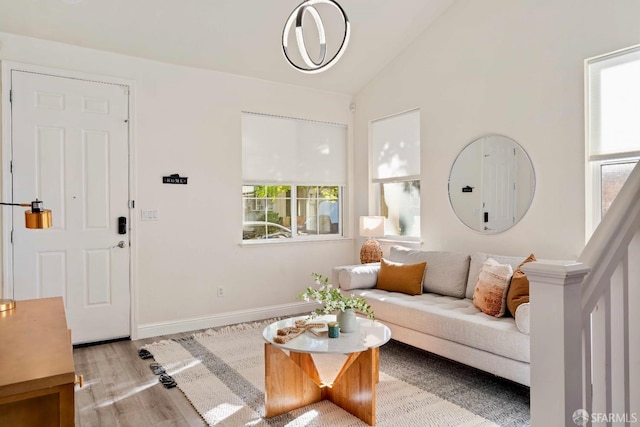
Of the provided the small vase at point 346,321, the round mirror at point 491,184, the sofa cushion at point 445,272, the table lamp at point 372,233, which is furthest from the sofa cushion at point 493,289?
the table lamp at point 372,233

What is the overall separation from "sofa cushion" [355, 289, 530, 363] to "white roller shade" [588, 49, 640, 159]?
152 centimetres

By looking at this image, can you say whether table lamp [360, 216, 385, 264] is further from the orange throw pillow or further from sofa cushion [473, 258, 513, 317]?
the orange throw pillow

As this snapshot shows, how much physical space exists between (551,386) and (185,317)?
3.86 m

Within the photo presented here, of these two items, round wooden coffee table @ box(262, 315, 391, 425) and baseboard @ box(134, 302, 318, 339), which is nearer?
round wooden coffee table @ box(262, 315, 391, 425)

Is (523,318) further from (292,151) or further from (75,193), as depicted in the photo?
(75,193)

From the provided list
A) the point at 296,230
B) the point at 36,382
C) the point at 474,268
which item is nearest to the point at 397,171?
the point at 296,230

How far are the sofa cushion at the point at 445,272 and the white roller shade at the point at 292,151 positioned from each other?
1.77 m

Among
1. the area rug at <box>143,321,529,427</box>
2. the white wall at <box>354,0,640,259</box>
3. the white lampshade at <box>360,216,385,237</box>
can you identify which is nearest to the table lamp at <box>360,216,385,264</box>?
the white lampshade at <box>360,216,385,237</box>

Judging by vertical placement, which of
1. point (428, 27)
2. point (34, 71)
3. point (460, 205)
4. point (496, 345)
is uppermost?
point (428, 27)

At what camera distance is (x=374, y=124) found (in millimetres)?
5246

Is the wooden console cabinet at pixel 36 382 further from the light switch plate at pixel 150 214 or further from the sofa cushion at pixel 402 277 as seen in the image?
the sofa cushion at pixel 402 277

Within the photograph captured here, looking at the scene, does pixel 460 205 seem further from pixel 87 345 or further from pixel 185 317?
pixel 87 345

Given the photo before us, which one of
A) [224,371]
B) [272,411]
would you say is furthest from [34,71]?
[272,411]

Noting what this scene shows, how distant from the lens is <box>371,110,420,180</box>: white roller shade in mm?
4707
